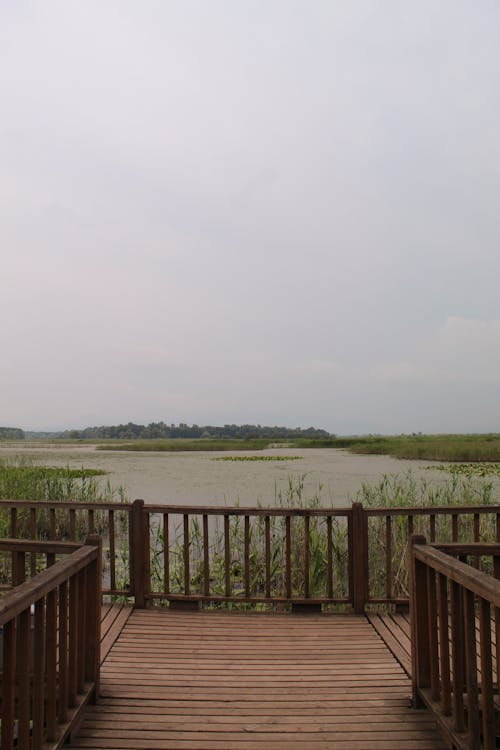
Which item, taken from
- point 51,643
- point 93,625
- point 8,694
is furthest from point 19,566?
point 8,694

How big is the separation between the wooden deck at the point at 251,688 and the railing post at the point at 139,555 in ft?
0.68

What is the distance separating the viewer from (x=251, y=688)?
8.98 feet

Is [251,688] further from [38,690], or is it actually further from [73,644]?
[38,690]

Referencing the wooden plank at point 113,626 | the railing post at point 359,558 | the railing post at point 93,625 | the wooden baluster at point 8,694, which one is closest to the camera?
the wooden baluster at point 8,694

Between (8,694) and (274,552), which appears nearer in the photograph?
(8,694)

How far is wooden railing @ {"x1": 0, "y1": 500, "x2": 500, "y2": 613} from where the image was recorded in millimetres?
4012

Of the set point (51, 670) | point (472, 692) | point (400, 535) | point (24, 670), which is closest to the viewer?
point (24, 670)

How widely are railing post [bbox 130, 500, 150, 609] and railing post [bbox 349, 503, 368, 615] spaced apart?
5.84ft

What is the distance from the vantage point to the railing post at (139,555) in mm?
4086

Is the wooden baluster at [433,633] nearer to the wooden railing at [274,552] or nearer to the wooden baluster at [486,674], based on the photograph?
the wooden baluster at [486,674]

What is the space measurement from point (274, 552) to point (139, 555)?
7.20 ft

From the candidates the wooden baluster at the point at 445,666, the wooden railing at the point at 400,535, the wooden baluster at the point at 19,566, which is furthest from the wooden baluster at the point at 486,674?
the wooden baluster at the point at 19,566

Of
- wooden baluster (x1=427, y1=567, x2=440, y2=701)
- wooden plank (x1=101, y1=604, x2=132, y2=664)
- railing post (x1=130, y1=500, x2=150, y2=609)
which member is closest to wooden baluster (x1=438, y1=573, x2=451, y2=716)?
wooden baluster (x1=427, y1=567, x2=440, y2=701)

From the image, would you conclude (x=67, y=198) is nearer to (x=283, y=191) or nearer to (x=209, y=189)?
(x=209, y=189)
